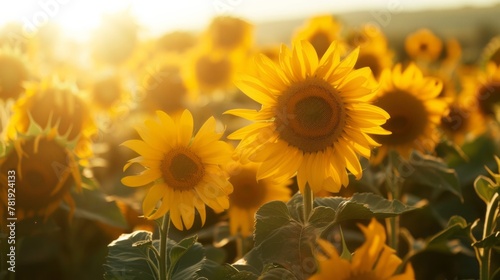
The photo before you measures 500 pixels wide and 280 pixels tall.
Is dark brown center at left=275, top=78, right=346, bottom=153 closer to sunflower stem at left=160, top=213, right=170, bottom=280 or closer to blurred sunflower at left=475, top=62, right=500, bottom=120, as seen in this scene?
sunflower stem at left=160, top=213, right=170, bottom=280

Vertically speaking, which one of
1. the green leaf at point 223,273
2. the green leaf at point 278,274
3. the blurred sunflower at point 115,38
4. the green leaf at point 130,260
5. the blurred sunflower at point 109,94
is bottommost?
the green leaf at point 223,273

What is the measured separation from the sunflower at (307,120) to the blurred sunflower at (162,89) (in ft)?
8.08

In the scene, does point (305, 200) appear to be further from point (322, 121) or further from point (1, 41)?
point (1, 41)

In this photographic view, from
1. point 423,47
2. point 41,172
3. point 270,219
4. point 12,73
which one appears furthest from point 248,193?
point 423,47

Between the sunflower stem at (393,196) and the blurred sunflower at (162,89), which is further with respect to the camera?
the blurred sunflower at (162,89)

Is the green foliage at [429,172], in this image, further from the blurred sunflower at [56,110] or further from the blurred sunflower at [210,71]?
the blurred sunflower at [210,71]

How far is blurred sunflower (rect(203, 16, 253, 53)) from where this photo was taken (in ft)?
17.0

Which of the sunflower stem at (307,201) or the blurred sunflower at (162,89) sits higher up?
the blurred sunflower at (162,89)

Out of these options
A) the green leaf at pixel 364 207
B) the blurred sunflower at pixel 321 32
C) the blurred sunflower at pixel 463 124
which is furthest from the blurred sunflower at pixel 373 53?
the green leaf at pixel 364 207

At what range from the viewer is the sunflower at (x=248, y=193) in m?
2.46

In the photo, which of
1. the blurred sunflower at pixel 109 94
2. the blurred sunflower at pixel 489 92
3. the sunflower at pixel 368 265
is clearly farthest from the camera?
the blurred sunflower at pixel 109 94

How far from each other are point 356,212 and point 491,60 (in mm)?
2759

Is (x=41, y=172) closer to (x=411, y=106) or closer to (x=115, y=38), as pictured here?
(x=411, y=106)

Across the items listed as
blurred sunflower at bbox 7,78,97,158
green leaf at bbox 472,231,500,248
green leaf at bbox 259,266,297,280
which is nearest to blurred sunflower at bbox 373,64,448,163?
green leaf at bbox 472,231,500,248
